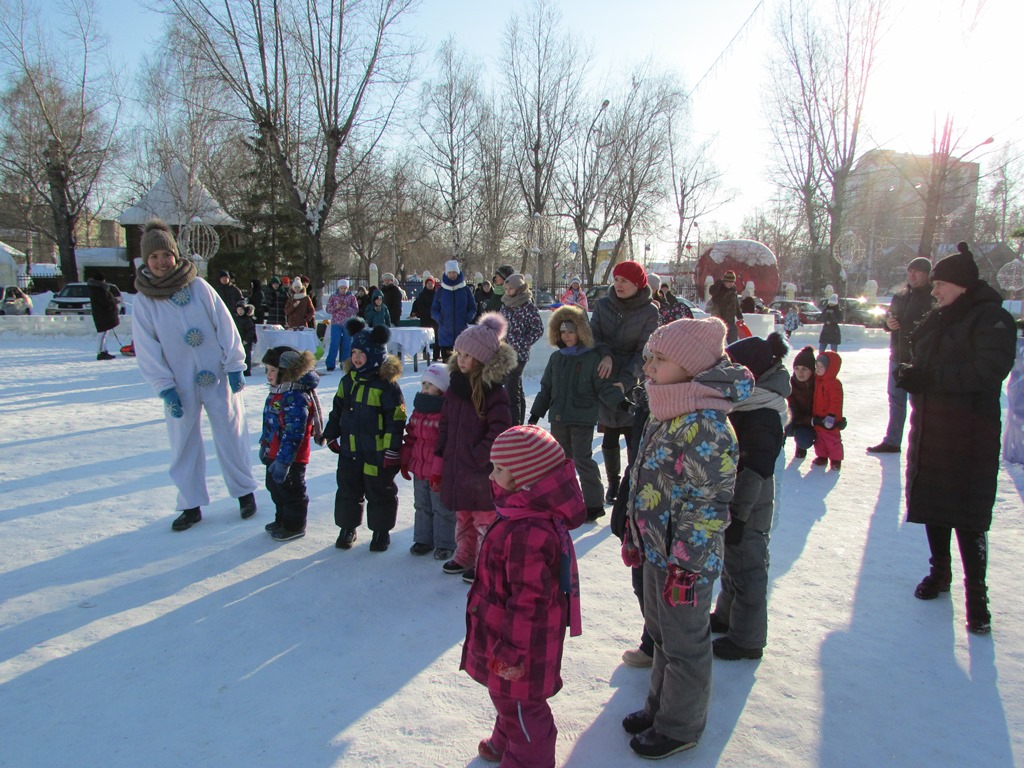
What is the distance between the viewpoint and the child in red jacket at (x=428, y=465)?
141 inches

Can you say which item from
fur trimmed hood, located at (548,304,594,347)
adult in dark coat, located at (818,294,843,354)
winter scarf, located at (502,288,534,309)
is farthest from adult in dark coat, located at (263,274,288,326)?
adult in dark coat, located at (818,294,843,354)

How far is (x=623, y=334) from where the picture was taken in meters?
4.64

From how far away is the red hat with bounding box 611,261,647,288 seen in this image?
14.9 ft

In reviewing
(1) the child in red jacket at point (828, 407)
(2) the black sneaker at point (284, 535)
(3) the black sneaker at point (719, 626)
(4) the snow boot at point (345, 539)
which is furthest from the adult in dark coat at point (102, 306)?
(3) the black sneaker at point (719, 626)

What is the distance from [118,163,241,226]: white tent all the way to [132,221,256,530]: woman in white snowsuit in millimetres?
21455

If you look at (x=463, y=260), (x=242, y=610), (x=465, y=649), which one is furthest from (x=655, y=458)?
(x=463, y=260)

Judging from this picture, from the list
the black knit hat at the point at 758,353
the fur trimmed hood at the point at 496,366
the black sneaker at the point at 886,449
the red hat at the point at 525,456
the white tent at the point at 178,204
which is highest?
the white tent at the point at 178,204

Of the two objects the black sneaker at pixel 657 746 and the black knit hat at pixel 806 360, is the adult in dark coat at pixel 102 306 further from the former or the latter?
the black sneaker at pixel 657 746

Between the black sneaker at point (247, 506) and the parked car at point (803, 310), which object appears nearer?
the black sneaker at point (247, 506)

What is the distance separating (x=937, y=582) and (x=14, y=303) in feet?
94.8

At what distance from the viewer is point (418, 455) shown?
3.62 meters

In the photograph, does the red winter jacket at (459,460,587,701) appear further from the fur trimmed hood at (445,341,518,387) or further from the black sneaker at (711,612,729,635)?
the fur trimmed hood at (445,341,518,387)

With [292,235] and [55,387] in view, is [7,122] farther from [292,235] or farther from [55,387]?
[55,387]

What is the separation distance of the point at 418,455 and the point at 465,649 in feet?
5.57
